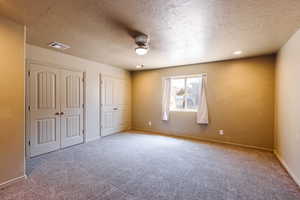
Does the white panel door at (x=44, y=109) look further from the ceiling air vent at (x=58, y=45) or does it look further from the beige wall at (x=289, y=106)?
the beige wall at (x=289, y=106)

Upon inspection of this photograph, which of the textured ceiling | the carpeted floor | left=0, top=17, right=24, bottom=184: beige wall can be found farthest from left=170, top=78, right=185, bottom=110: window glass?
left=0, top=17, right=24, bottom=184: beige wall

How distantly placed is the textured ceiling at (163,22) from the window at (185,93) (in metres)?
1.62

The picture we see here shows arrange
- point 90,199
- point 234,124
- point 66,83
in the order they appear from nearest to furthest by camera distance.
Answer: point 90,199
point 66,83
point 234,124

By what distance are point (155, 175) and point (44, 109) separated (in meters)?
2.81

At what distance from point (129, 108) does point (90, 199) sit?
4126 mm

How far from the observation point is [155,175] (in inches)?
93.3

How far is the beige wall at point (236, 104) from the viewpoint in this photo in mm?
3598

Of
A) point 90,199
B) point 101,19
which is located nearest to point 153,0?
point 101,19

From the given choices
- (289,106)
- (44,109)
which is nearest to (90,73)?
(44,109)

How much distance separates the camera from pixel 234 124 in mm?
3975

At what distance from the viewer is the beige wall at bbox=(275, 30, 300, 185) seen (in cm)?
221

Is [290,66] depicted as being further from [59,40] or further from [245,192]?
[59,40]

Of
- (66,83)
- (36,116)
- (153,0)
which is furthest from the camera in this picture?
(66,83)

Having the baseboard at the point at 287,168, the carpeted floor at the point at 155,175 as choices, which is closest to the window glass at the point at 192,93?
the carpeted floor at the point at 155,175
